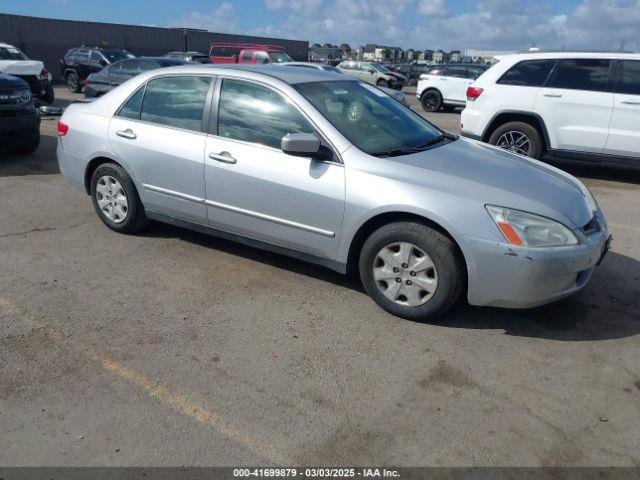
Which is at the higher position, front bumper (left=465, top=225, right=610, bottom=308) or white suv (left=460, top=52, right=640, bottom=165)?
white suv (left=460, top=52, right=640, bottom=165)

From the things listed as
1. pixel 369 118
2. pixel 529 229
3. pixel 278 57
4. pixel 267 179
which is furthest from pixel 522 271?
pixel 278 57

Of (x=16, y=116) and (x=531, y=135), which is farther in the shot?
(x=531, y=135)

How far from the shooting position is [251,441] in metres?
2.63

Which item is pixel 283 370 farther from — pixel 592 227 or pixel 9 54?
pixel 9 54

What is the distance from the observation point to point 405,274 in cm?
369

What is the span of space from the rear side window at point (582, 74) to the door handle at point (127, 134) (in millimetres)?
6097

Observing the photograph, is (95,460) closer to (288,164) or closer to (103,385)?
(103,385)

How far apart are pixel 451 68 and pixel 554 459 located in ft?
58.0

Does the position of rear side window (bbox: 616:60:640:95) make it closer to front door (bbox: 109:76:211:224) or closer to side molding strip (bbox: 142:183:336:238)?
side molding strip (bbox: 142:183:336:238)

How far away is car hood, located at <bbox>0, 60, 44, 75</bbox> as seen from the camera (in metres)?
13.7

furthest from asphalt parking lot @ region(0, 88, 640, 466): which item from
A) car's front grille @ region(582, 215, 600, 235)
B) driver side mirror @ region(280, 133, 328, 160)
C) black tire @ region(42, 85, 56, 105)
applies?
black tire @ region(42, 85, 56, 105)

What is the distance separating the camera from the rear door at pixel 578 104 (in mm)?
7668

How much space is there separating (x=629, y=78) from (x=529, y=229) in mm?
5529

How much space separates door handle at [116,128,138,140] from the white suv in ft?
18.6
